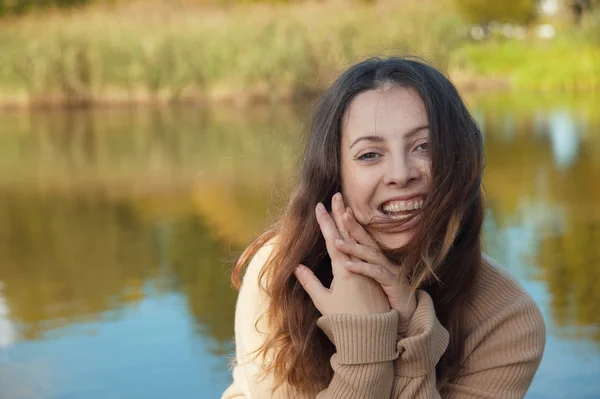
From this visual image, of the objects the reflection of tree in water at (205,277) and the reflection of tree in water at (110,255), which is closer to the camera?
the reflection of tree in water at (205,277)

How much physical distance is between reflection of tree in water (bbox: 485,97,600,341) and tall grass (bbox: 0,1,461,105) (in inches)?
203

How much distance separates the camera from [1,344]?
402cm

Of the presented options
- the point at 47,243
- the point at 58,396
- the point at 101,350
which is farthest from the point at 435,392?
the point at 47,243

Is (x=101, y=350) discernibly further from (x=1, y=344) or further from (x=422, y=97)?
(x=422, y=97)

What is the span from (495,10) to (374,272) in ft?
94.5

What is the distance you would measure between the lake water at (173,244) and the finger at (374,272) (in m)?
0.62

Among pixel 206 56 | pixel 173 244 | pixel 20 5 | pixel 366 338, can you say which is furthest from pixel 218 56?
pixel 366 338

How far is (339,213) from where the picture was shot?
6.00 feet

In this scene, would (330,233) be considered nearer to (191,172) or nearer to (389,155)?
(389,155)

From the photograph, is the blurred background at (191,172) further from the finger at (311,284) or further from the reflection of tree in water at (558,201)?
the finger at (311,284)

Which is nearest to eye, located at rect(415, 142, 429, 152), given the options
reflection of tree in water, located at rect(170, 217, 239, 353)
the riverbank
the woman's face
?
the woman's face

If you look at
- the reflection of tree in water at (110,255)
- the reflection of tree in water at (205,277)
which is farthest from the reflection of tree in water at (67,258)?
the reflection of tree in water at (205,277)

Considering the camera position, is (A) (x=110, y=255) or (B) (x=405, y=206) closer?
(B) (x=405, y=206)

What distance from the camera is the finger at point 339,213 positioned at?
1.82 metres
